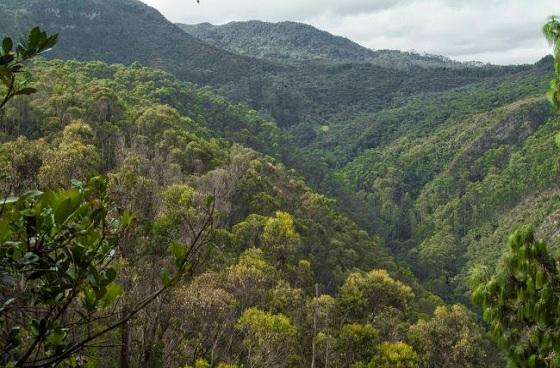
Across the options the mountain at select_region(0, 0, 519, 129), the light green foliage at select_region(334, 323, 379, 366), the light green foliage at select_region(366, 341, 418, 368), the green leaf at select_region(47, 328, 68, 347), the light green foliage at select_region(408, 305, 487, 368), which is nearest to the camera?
the green leaf at select_region(47, 328, 68, 347)

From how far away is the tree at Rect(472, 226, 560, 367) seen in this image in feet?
15.6

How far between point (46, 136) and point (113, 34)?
111057 millimetres

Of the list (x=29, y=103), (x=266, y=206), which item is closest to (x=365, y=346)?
(x=266, y=206)

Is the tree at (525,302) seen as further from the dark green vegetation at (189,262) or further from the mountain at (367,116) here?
the mountain at (367,116)

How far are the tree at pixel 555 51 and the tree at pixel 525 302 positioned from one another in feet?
3.99

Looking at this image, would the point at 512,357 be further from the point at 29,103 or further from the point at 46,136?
the point at 29,103

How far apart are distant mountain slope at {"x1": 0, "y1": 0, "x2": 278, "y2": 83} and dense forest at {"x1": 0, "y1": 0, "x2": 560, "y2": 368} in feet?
2.34

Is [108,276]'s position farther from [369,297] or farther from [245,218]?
[245,218]

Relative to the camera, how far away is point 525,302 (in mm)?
4930

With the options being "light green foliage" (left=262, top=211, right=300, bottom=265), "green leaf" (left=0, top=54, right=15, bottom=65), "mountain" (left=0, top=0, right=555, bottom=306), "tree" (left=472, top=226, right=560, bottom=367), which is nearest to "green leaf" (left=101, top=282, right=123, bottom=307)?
"green leaf" (left=0, top=54, right=15, bottom=65)

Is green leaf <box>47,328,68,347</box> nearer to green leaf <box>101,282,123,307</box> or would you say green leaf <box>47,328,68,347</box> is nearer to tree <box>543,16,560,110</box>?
green leaf <box>101,282,123,307</box>

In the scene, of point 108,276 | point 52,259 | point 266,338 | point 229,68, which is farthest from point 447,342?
point 229,68

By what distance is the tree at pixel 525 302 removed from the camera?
475cm

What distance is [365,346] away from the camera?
64.1 feet
